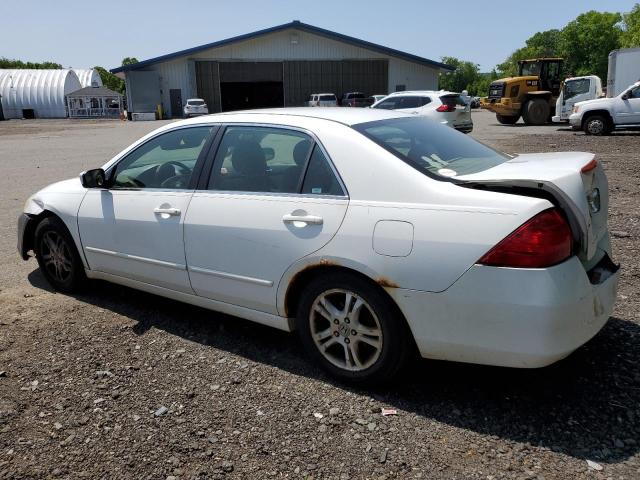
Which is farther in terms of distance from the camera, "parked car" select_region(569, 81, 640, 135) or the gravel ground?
"parked car" select_region(569, 81, 640, 135)

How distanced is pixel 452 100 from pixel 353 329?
59.4 ft

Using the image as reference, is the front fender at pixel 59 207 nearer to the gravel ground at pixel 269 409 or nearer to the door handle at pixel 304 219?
the gravel ground at pixel 269 409

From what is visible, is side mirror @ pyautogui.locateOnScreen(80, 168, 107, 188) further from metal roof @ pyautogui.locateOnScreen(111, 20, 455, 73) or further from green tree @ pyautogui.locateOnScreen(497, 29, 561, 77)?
green tree @ pyautogui.locateOnScreen(497, 29, 561, 77)

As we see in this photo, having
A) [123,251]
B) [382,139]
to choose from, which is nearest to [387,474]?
[382,139]

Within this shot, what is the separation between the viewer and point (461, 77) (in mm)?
140875

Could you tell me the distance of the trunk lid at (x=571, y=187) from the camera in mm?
2771

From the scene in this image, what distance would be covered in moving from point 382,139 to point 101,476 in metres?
2.32

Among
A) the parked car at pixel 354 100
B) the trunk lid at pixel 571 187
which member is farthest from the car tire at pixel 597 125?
the parked car at pixel 354 100

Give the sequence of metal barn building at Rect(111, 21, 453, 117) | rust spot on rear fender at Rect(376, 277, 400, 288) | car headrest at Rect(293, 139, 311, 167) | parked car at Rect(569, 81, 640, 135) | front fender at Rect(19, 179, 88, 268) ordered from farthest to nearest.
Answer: metal barn building at Rect(111, 21, 453, 117)
parked car at Rect(569, 81, 640, 135)
front fender at Rect(19, 179, 88, 268)
car headrest at Rect(293, 139, 311, 167)
rust spot on rear fender at Rect(376, 277, 400, 288)

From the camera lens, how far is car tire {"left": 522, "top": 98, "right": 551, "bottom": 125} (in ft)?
92.4

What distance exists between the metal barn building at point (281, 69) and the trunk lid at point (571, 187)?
47.8 meters

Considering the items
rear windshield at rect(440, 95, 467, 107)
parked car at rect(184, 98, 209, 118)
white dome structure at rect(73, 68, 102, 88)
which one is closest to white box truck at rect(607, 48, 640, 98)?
rear windshield at rect(440, 95, 467, 107)

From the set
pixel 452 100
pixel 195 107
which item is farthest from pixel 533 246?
pixel 195 107

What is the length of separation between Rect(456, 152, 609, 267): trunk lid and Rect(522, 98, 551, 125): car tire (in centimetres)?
2707
